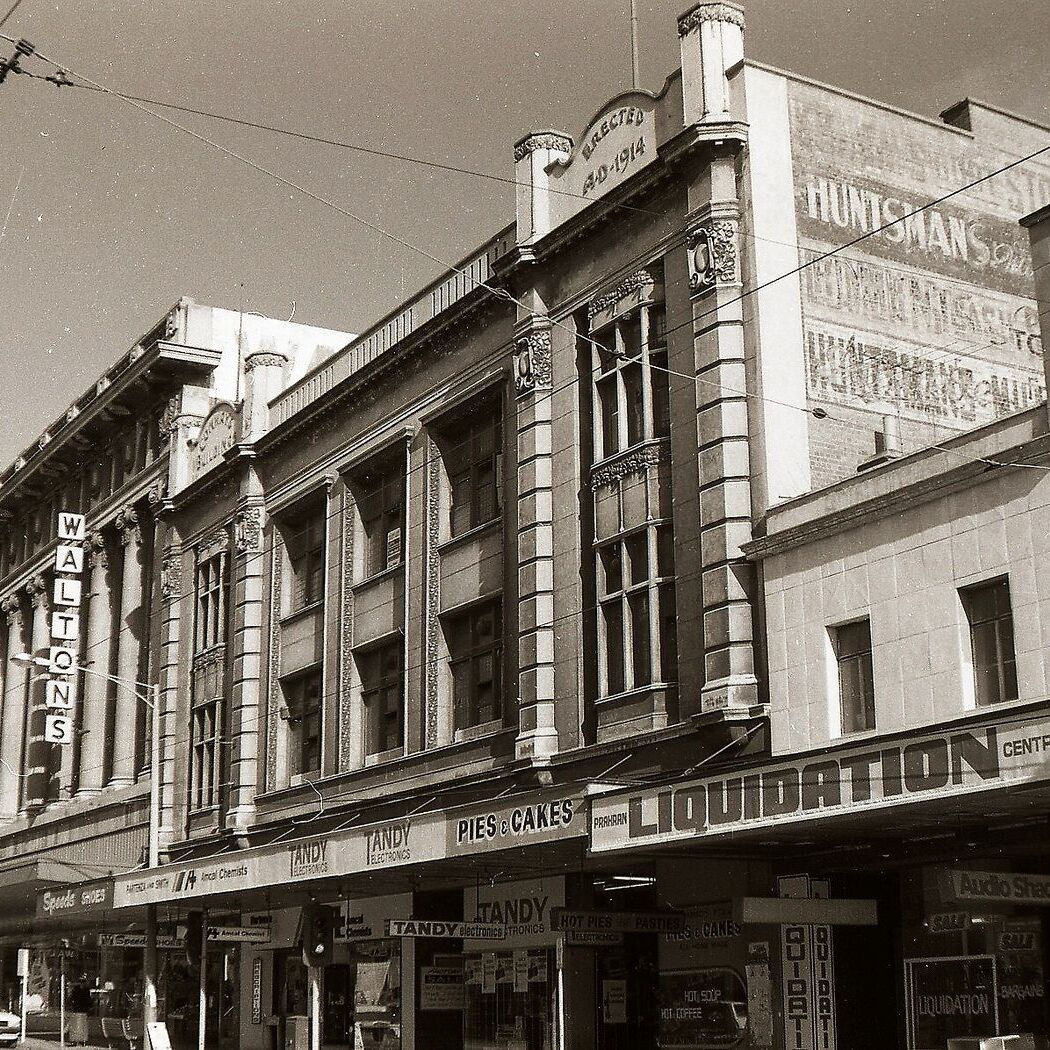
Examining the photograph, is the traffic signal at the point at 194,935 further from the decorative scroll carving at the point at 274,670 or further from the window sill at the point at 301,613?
the window sill at the point at 301,613

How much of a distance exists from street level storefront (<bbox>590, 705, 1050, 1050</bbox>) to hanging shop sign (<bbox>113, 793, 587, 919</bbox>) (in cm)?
113

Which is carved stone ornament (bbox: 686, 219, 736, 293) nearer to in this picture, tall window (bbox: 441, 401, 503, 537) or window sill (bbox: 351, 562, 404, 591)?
tall window (bbox: 441, 401, 503, 537)

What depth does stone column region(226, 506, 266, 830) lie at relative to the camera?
36.4 metres

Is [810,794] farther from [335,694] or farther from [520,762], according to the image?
[335,694]

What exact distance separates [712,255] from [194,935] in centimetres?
2005

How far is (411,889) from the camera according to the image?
30.8 m

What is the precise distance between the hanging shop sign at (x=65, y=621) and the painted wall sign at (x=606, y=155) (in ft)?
76.5

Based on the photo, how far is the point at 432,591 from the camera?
30719 mm

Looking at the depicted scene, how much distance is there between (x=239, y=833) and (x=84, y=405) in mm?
20278

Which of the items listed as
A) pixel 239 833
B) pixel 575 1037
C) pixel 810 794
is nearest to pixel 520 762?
pixel 575 1037

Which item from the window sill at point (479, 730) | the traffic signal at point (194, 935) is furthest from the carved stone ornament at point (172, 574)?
the window sill at point (479, 730)

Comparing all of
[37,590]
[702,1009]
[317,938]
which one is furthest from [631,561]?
[37,590]

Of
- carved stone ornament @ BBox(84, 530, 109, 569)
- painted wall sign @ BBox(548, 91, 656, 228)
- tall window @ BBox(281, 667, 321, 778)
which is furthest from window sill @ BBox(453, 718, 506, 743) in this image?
carved stone ornament @ BBox(84, 530, 109, 569)

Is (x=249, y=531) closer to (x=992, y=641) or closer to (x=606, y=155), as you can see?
(x=606, y=155)
